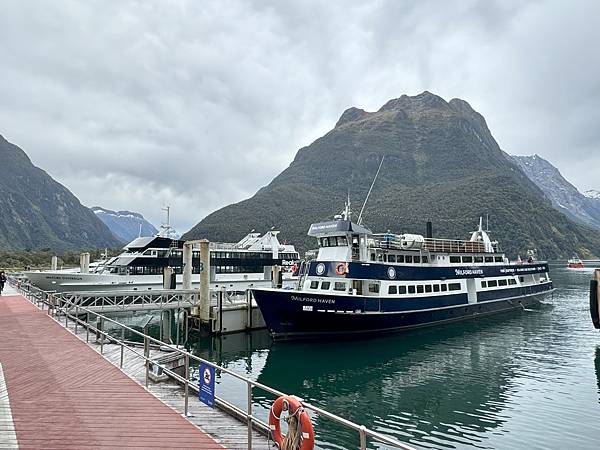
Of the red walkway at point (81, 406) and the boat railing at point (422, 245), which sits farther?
the boat railing at point (422, 245)

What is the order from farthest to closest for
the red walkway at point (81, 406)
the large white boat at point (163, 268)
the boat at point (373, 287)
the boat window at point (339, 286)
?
the large white boat at point (163, 268) < the boat window at point (339, 286) < the boat at point (373, 287) < the red walkway at point (81, 406)

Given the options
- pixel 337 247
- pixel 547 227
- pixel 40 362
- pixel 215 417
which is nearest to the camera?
pixel 215 417

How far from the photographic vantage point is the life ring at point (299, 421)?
5.77 metres

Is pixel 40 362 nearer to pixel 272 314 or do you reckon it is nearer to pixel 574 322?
pixel 272 314

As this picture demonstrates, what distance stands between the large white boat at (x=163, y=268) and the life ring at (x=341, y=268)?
72.9 feet

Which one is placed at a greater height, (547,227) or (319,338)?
(547,227)

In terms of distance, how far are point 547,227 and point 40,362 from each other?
201473 millimetres

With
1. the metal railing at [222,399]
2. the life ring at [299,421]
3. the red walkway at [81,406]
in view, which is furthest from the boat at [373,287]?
the life ring at [299,421]

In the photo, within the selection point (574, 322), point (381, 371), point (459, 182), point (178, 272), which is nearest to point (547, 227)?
point (459, 182)

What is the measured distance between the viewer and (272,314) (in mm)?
25375

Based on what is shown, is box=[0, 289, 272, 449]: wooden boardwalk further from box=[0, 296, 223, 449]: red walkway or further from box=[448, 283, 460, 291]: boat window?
box=[448, 283, 460, 291]: boat window

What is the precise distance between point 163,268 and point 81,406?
37955 millimetres

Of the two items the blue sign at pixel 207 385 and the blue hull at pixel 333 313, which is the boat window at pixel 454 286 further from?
the blue sign at pixel 207 385

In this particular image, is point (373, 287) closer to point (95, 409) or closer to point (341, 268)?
point (341, 268)
